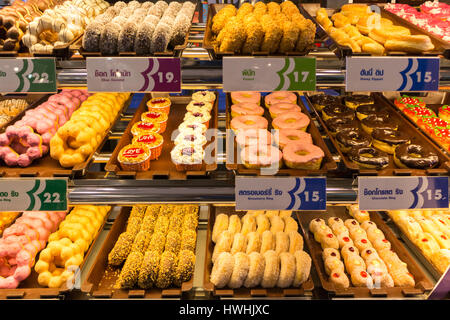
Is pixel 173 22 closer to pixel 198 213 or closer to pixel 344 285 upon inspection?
pixel 198 213

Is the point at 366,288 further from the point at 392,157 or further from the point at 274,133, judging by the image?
the point at 274,133

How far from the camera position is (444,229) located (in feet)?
7.13

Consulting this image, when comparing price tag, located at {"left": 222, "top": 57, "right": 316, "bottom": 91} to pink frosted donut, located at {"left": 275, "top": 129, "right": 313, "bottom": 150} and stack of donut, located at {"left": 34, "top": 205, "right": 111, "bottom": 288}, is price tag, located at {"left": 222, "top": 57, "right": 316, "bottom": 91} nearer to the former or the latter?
pink frosted donut, located at {"left": 275, "top": 129, "right": 313, "bottom": 150}

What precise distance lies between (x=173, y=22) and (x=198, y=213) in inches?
42.2

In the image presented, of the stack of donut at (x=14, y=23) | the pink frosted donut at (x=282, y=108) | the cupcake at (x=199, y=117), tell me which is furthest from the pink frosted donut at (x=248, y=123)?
the stack of donut at (x=14, y=23)

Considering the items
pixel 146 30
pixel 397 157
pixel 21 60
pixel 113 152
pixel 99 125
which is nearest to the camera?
pixel 21 60

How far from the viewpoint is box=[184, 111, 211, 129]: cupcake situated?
7.02 feet

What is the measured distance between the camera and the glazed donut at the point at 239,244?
1945 millimetres

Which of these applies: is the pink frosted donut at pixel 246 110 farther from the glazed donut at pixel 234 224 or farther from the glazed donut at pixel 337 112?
the glazed donut at pixel 234 224

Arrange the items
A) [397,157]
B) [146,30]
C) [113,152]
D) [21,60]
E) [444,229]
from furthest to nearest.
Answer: [444,229], [113,152], [397,157], [146,30], [21,60]

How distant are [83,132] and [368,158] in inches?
48.0

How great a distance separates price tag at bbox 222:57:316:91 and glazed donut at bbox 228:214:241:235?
0.93 metres

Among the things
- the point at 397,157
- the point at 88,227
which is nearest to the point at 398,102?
the point at 397,157
